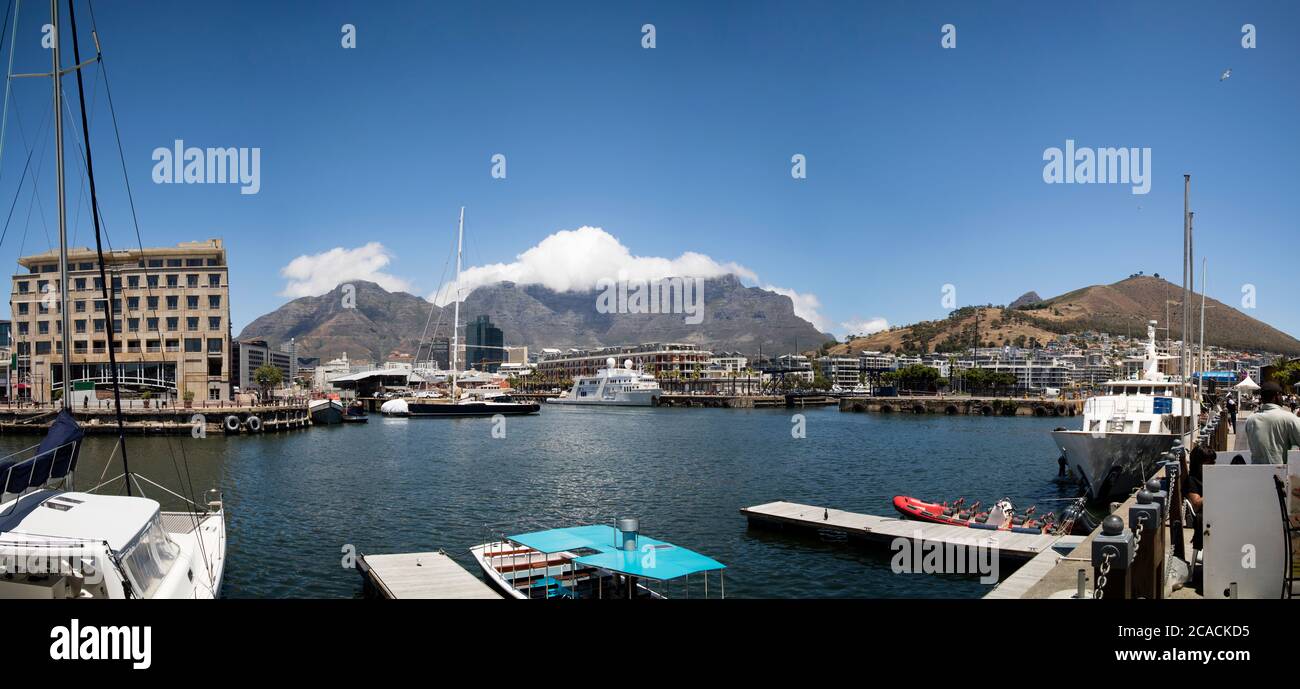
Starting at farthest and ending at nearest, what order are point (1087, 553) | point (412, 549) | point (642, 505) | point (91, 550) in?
point (642, 505)
point (412, 549)
point (1087, 553)
point (91, 550)

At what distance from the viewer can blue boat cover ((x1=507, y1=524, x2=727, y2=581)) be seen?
1303cm

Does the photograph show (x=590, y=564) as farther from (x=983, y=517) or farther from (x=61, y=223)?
(x=983, y=517)

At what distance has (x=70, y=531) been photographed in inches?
394

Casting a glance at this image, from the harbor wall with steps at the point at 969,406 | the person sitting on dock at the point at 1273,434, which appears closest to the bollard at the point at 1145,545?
the person sitting on dock at the point at 1273,434

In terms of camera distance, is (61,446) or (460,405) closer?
(61,446)

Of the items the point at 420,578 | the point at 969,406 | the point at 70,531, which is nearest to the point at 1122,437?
the point at 420,578

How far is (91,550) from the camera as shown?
9.56m

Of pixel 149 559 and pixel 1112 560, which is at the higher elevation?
pixel 1112 560

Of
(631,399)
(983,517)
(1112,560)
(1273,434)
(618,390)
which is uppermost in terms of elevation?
(1273,434)

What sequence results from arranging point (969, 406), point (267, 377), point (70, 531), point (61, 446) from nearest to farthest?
point (70, 531) < point (61, 446) < point (267, 377) < point (969, 406)

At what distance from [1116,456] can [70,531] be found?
33.0 meters
